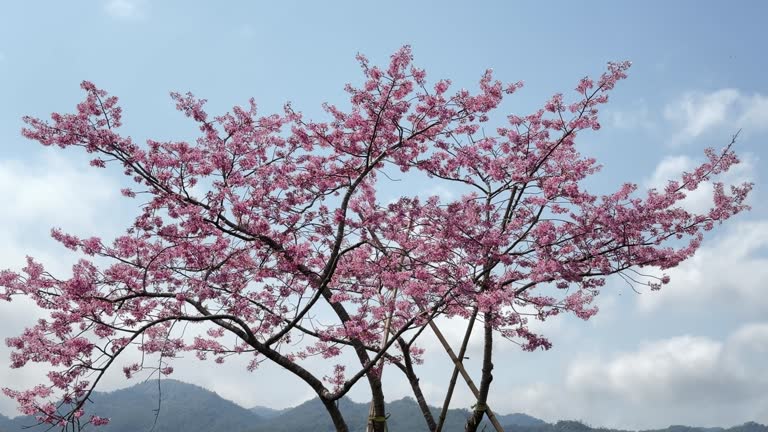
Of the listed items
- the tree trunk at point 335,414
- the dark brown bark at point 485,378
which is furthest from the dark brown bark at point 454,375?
the tree trunk at point 335,414

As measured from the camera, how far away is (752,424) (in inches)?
6270

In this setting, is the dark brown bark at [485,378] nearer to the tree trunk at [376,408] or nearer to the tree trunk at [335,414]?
the tree trunk at [376,408]

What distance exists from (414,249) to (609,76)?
3904 mm

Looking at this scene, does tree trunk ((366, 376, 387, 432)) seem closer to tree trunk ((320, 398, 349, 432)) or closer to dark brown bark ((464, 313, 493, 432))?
tree trunk ((320, 398, 349, 432))

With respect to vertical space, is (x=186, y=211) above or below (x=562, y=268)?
above

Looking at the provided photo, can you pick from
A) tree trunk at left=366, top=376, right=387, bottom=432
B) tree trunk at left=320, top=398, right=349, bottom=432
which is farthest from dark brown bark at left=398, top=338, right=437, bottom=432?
tree trunk at left=320, top=398, right=349, bottom=432

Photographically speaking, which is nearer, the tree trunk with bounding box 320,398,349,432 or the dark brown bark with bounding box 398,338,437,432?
the tree trunk with bounding box 320,398,349,432

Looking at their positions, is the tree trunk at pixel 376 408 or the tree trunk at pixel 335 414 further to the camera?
the tree trunk at pixel 376 408

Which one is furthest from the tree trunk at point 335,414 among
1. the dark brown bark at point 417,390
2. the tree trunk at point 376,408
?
the dark brown bark at point 417,390

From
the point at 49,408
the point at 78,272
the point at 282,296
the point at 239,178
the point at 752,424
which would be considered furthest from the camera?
the point at 752,424

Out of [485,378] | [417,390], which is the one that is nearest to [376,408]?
[417,390]

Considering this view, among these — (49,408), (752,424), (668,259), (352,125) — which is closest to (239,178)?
(352,125)

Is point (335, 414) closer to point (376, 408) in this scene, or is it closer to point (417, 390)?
point (376, 408)

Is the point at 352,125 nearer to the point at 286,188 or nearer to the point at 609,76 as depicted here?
the point at 286,188
